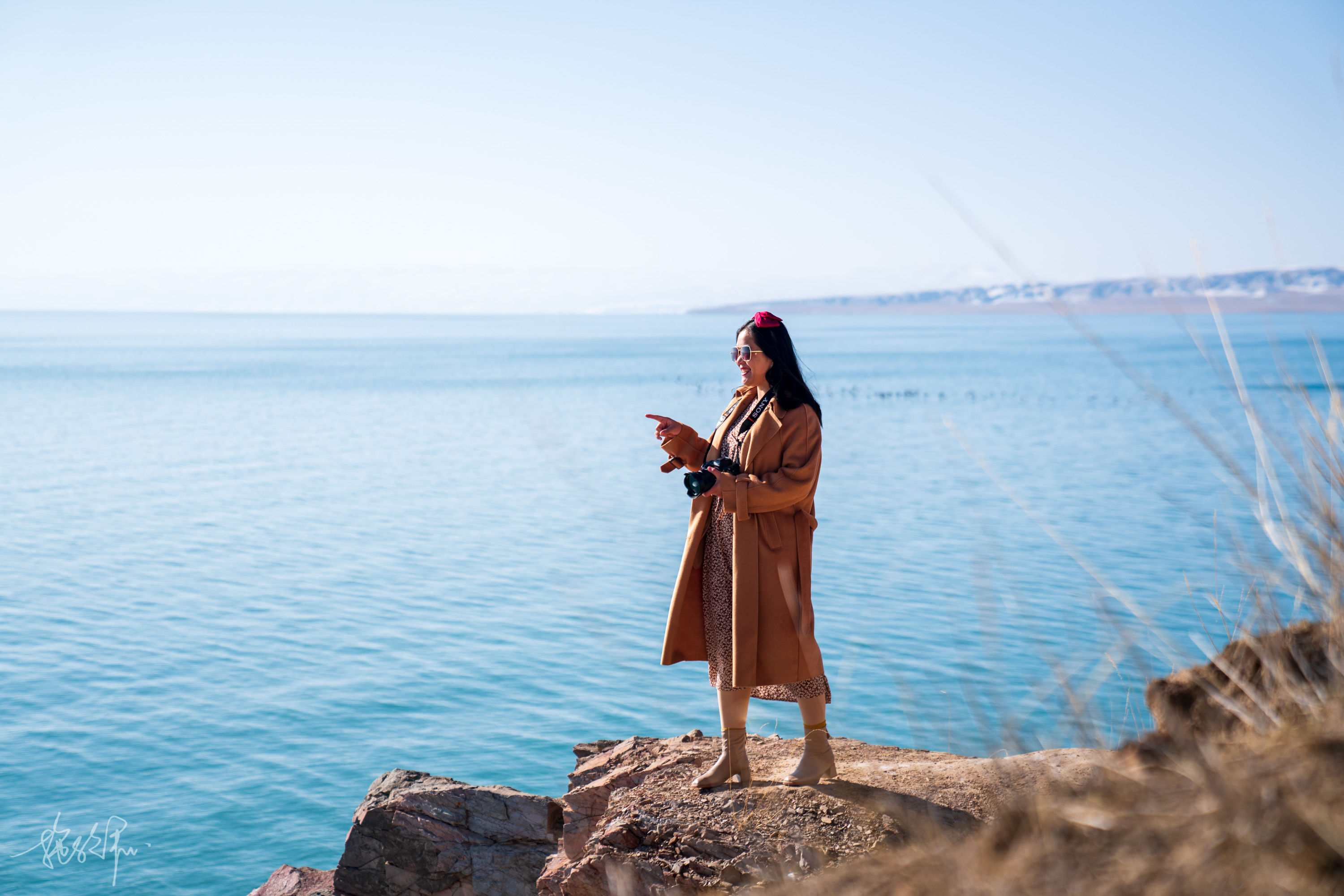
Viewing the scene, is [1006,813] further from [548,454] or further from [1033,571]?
[1033,571]

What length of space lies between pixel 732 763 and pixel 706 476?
123cm

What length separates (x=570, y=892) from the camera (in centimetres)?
421

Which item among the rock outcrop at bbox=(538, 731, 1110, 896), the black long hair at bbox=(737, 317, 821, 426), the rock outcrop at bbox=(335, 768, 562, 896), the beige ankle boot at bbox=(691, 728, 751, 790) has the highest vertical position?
the black long hair at bbox=(737, 317, 821, 426)

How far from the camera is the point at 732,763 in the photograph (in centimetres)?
413

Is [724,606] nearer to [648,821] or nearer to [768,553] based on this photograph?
[768,553]

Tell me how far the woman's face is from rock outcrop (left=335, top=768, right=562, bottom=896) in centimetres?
275

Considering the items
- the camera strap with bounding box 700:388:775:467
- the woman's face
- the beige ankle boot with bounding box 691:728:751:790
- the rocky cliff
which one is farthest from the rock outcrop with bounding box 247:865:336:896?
the woman's face

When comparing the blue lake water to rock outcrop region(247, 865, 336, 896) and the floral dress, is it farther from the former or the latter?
rock outcrop region(247, 865, 336, 896)

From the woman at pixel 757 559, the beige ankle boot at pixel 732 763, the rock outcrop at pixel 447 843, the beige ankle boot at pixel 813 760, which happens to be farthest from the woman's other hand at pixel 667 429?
the rock outcrop at pixel 447 843

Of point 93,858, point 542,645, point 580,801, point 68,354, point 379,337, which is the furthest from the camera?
point 379,337

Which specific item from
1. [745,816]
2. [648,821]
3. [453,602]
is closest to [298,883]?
[648,821]

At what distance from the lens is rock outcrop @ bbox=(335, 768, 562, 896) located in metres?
5.25

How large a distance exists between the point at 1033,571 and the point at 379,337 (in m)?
129

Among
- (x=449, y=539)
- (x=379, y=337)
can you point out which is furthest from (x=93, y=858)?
(x=379, y=337)
